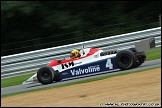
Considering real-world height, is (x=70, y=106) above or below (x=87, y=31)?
below

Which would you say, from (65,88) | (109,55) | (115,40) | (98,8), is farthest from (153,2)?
(65,88)

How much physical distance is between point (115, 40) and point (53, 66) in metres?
3.54

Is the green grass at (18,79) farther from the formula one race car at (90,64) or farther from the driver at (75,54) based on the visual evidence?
the driver at (75,54)

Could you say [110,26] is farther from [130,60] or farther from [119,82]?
[119,82]

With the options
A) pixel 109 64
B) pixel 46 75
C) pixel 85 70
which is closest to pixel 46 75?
pixel 46 75

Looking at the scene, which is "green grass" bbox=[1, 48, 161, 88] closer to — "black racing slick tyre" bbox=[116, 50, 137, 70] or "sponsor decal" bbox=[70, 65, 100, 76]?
"sponsor decal" bbox=[70, 65, 100, 76]

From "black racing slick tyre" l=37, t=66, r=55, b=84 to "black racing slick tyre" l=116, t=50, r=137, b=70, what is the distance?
1833mm

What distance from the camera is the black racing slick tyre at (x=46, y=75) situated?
1087cm

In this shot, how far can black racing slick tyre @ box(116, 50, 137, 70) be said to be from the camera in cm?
1004

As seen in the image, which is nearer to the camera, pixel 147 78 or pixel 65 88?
pixel 147 78

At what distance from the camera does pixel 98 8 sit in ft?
61.0

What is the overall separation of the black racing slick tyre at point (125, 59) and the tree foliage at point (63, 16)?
23.0ft

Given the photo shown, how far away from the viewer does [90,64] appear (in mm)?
10656

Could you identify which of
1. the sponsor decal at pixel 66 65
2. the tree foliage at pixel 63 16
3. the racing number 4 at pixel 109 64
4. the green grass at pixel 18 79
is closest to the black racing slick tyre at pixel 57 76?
the sponsor decal at pixel 66 65
